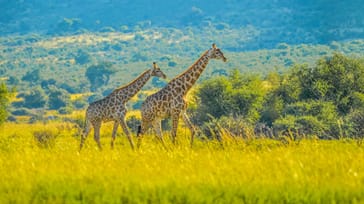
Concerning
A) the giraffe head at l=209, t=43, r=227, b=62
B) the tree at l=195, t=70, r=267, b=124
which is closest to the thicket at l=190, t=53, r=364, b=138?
the tree at l=195, t=70, r=267, b=124

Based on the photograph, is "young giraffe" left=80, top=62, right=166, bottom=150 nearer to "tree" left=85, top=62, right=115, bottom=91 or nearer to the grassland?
the grassland

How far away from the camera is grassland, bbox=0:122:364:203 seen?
29.6 feet

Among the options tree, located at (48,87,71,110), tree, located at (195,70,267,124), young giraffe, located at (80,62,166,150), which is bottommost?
tree, located at (48,87,71,110)

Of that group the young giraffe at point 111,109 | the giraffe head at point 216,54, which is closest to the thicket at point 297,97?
the giraffe head at point 216,54

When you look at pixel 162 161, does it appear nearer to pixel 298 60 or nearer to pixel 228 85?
pixel 228 85

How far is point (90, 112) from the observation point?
59.8 feet

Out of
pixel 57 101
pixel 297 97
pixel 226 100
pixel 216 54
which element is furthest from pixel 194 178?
pixel 57 101

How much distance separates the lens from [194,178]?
9.48 meters

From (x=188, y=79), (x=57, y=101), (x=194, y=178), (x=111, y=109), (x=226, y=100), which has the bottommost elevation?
(x=57, y=101)

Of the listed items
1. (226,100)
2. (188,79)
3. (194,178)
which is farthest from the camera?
(226,100)

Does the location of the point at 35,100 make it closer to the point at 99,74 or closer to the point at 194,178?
the point at 99,74

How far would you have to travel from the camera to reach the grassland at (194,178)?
355 inches

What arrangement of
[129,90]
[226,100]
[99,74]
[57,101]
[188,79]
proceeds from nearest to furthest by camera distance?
[129,90], [188,79], [226,100], [57,101], [99,74]

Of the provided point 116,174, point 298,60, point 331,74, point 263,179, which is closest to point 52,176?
point 116,174
